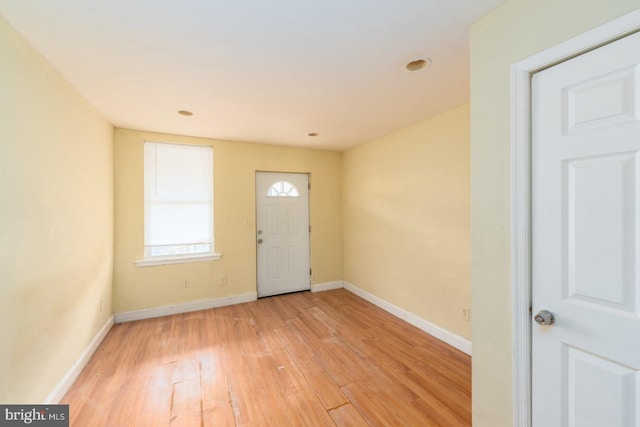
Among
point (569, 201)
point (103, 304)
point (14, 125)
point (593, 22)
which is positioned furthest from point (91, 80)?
point (569, 201)

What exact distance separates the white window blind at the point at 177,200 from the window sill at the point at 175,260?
0.05m

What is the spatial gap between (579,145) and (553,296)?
26.2 inches

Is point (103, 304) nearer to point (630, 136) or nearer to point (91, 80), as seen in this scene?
point (91, 80)

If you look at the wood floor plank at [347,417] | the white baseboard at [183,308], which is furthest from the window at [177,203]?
the wood floor plank at [347,417]

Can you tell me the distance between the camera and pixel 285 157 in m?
4.05

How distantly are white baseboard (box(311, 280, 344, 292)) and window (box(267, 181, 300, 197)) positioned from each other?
5.22ft

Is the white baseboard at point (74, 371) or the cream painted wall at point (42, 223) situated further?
the white baseboard at point (74, 371)

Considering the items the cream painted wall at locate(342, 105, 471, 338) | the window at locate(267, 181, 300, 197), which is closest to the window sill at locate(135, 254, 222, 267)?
the window at locate(267, 181, 300, 197)

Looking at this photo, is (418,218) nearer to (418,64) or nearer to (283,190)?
(418,64)

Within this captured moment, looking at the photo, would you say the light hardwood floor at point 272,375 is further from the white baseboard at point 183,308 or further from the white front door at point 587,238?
the white front door at point 587,238

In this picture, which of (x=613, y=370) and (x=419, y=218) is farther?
(x=419, y=218)

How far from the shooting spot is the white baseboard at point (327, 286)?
13.9ft

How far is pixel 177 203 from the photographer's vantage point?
340cm

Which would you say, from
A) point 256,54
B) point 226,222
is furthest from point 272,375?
point 256,54
